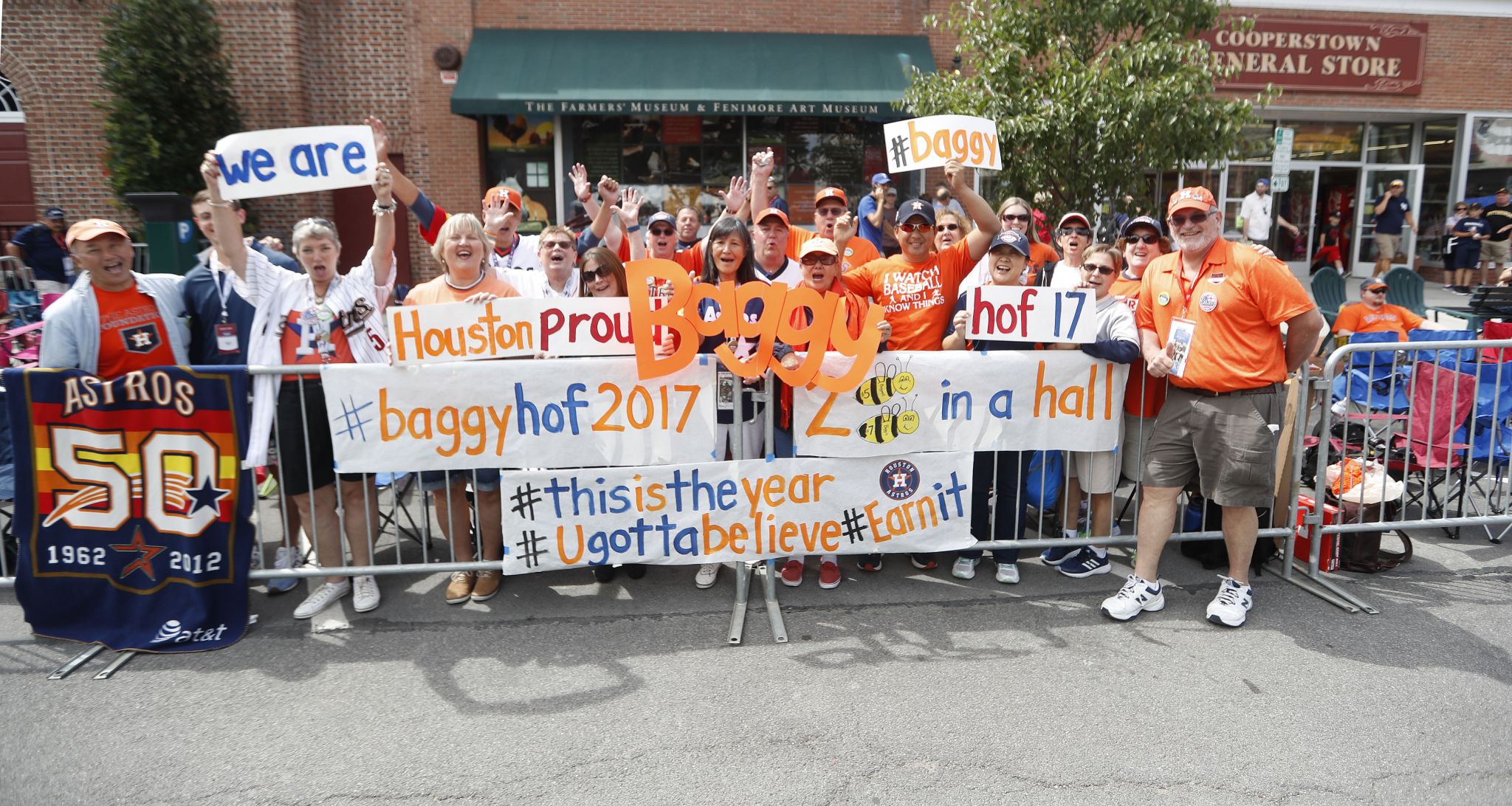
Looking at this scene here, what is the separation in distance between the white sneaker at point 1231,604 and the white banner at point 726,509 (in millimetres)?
1221

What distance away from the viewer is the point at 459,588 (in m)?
4.58

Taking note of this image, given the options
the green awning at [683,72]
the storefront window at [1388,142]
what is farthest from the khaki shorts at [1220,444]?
the storefront window at [1388,142]

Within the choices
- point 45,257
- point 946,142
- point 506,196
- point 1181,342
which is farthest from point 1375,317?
Answer: point 45,257

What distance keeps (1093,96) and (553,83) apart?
323 inches

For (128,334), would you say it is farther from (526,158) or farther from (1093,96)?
(526,158)

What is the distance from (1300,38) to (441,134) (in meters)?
14.5

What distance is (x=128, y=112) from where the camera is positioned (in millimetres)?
11953

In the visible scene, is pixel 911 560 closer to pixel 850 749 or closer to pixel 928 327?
pixel 928 327

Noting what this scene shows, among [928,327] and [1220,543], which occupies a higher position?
[928,327]

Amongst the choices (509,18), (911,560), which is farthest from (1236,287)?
(509,18)

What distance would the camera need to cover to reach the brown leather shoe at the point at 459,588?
455 cm

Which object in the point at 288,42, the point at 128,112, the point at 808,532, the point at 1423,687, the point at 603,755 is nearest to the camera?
the point at 603,755

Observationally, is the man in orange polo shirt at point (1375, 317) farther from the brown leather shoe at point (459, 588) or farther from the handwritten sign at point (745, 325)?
the brown leather shoe at point (459, 588)

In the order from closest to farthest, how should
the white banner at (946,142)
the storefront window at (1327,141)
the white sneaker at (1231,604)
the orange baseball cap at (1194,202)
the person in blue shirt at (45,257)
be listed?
the orange baseball cap at (1194,202) < the white sneaker at (1231,604) < the white banner at (946,142) < the person in blue shirt at (45,257) < the storefront window at (1327,141)
